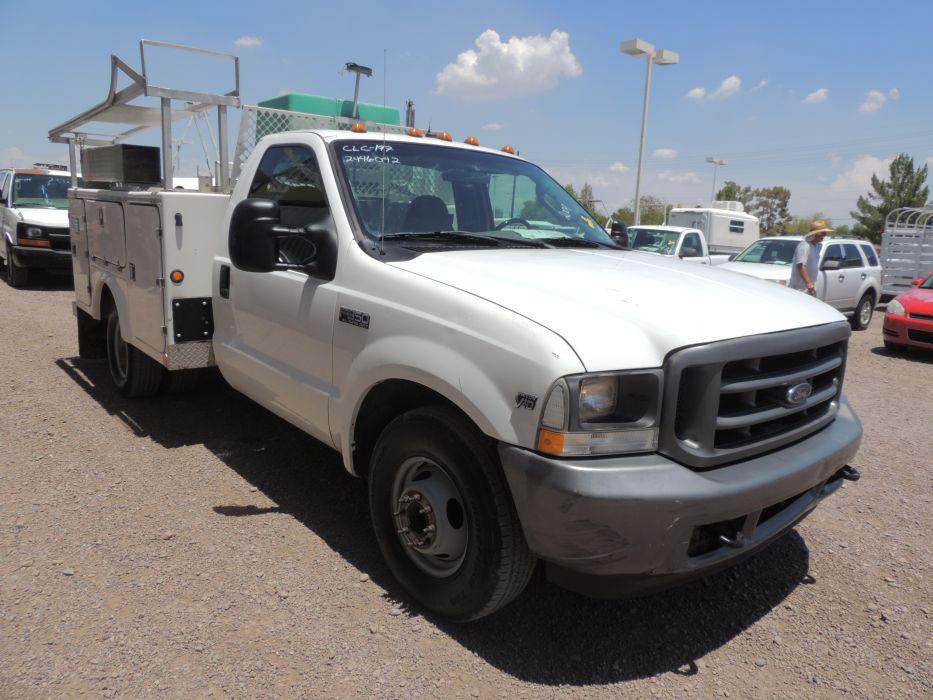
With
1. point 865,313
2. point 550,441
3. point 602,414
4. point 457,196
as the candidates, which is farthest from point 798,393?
point 865,313

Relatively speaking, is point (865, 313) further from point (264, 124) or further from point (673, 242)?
point (264, 124)

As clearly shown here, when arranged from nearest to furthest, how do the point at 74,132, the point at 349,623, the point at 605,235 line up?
the point at 349,623, the point at 605,235, the point at 74,132

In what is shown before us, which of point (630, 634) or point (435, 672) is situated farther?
point (630, 634)

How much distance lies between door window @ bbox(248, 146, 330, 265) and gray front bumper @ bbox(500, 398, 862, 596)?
165 centimetres

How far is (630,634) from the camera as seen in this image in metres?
2.91

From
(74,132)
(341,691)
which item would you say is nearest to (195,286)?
(341,691)

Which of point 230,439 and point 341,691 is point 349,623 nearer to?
point 341,691

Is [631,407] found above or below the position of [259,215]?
below

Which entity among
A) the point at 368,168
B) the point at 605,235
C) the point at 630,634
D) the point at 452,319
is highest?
the point at 368,168

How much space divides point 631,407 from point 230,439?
3.49 meters

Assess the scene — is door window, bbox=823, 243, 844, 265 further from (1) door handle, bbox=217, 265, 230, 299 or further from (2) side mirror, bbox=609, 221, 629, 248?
(1) door handle, bbox=217, 265, 230, 299

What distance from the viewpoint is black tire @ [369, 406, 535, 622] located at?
8.14 ft

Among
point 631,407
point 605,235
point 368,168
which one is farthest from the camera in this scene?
point 605,235

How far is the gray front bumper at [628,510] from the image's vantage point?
2.20 meters
